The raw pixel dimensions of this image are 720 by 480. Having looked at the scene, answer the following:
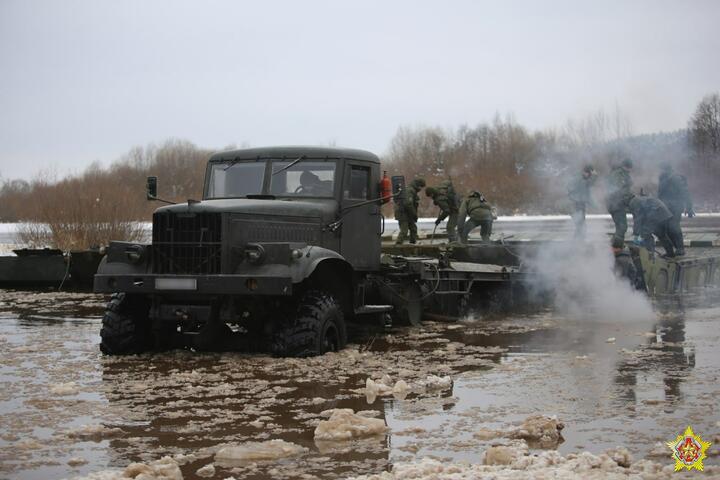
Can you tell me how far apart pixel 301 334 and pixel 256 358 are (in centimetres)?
57

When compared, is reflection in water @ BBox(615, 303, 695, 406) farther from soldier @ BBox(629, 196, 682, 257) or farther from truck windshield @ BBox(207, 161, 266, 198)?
soldier @ BBox(629, 196, 682, 257)

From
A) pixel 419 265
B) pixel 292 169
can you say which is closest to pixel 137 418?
pixel 292 169

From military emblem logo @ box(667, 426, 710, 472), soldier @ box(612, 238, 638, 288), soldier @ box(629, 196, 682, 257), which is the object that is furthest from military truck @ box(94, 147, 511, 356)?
soldier @ box(629, 196, 682, 257)

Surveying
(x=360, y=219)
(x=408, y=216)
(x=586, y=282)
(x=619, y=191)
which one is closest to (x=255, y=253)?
(x=360, y=219)

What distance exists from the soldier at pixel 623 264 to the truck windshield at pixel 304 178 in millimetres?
5552

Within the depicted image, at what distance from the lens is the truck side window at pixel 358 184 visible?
1056 centimetres

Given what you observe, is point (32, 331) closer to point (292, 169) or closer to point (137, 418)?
point (292, 169)

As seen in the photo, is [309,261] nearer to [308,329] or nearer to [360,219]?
[308,329]

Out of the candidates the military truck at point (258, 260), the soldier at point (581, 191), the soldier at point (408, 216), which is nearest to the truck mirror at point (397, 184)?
the military truck at point (258, 260)

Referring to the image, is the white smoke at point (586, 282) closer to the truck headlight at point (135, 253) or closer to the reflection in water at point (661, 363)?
the reflection in water at point (661, 363)

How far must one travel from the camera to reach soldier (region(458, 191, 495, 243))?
18.0 meters

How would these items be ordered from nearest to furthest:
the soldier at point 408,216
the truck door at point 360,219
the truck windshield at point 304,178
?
the truck windshield at point 304,178 → the truck door at point 360,219 → the soldier at point 408,216

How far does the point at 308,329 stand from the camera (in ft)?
29.7

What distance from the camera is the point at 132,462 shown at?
5.38 metres
